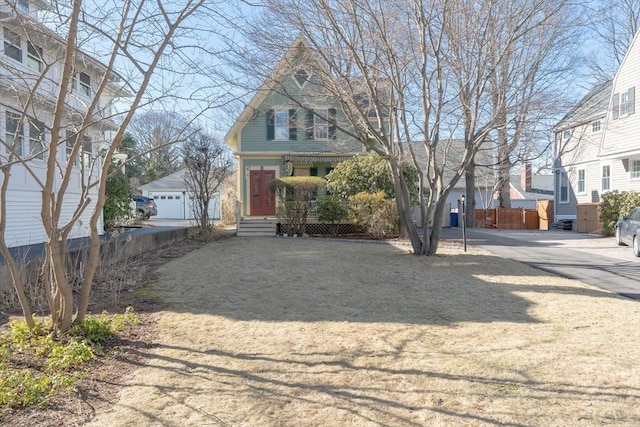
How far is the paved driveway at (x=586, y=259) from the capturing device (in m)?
8.46

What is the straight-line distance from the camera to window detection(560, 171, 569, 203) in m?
25.5

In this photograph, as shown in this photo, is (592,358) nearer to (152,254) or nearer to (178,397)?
(178,397)

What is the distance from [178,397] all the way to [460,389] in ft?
6.74

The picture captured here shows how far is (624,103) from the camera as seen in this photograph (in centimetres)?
1927

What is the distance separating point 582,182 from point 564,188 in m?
1.53

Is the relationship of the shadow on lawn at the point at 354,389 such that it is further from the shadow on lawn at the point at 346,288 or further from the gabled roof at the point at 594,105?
the gabled roof at the point at 594,105

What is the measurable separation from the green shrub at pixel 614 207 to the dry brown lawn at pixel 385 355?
37.4 feet

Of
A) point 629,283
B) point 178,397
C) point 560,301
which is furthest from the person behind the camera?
point 629,283

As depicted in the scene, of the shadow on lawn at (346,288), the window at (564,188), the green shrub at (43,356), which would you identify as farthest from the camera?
the window at (564,188)

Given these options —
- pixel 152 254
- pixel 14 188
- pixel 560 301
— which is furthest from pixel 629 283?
pixel 14 188

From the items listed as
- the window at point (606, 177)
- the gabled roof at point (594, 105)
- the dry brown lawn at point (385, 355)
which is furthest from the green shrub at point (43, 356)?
the window at point (606, 177)

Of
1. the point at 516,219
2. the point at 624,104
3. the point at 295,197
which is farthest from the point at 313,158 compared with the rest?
the point at 624,104

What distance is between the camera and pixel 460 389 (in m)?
3.49

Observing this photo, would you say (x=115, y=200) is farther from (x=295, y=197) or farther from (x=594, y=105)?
(x=594, y=105)
